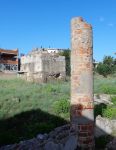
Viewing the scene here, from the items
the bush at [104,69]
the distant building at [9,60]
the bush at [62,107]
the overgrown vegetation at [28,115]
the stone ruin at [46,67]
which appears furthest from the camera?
the bush at [104,69]

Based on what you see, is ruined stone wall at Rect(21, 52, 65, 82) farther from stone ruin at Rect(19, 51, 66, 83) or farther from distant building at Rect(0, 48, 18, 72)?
distant building at Rect(0, 48, 18, 72)

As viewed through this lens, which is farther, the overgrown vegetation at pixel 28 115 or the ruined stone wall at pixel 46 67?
the ruined stone wall at pixel 46 67

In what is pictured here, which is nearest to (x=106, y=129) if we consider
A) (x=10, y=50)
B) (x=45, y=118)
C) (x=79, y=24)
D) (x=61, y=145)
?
(x=61, y=145)

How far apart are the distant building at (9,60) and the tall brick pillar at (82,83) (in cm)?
5184

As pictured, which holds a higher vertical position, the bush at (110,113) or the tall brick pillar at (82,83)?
the tall brick pillar at (82,83)

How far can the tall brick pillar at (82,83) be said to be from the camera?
9.40 meters

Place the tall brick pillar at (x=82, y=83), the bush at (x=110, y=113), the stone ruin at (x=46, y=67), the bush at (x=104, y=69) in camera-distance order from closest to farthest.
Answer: the tall brick pillar at (x=82, y=83), the bush at (x=110, y=113), the stone ruin at (x=46, y=67), the bush at (x=104, y=69)

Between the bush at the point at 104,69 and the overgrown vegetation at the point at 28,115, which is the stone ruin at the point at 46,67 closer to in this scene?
the overgrown vegetation at the point at 28,115

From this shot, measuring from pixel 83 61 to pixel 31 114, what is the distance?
8479 millimetres

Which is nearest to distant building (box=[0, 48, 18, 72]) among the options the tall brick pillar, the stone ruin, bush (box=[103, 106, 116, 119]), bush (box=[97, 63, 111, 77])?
bush (box=[97, 63, 111, 77])

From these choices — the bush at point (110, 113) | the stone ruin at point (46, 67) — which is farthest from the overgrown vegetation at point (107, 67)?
the bush at point (110, 113)

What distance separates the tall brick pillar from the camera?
370 inches

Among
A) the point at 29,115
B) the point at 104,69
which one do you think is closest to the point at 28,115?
the point at 29,115

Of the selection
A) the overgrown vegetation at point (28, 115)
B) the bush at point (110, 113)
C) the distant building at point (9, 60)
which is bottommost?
the overgrown vegetation at point (28, 115)
